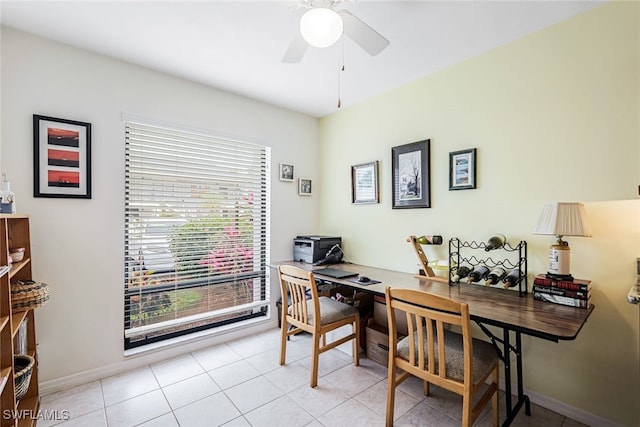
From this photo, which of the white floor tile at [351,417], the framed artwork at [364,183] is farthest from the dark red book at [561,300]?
the framed artwork at [364,183]

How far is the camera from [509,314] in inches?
60.4

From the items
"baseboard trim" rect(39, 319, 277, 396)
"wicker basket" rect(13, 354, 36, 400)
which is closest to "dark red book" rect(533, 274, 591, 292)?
"baseboard trim" rect(39, 319, 277, 396)

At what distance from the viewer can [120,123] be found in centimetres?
235

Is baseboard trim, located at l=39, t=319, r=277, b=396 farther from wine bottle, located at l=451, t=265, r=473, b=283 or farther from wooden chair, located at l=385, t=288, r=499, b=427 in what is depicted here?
wine bottle, located at l=451, t=265, r=473, b=283

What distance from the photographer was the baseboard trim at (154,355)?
2.11 m

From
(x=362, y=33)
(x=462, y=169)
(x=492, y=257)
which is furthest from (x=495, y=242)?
(x=362, y=33)

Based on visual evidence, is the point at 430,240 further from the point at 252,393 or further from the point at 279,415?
the point at 252,393

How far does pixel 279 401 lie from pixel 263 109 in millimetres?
2707

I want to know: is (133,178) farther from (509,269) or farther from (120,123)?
(509,269)

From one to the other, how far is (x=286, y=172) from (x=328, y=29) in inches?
81.3

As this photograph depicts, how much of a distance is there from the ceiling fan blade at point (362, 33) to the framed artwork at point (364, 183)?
4.66 feet

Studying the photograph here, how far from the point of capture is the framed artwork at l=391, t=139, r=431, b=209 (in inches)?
100

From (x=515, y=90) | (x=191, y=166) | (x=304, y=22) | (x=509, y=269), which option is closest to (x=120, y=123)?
(x=191, y=166)

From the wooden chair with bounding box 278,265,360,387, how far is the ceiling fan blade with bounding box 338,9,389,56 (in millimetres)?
1494
